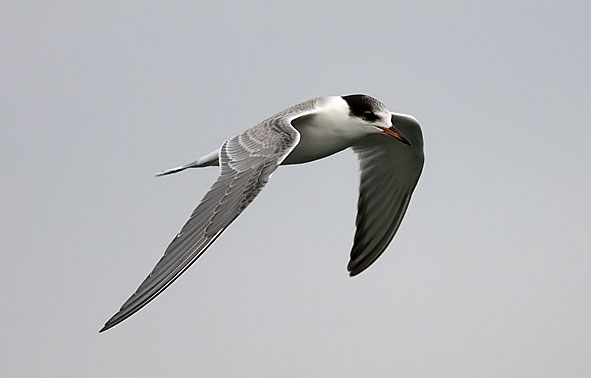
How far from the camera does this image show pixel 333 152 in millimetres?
12258

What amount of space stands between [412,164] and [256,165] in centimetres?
400

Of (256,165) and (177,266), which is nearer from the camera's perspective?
(177,266)

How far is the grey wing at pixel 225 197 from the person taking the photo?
29.5ft

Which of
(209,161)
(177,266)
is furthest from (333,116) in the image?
(177,266)

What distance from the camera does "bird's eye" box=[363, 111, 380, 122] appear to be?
11.9 meters

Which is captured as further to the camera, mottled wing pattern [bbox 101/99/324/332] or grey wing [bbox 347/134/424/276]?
grey wing [bbox 347/134/424/276]

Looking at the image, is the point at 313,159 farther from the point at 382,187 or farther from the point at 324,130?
the point at 382,187

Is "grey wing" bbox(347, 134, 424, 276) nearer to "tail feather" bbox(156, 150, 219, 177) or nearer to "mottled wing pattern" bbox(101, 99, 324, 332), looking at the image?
"tail feather" bbox(156, 150, 219, 177)

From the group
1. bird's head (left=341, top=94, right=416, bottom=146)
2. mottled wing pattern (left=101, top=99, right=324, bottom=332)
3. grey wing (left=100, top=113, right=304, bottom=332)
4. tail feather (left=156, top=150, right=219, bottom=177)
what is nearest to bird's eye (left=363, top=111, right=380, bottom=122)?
bird's head (left=341, top=94, right=416, bottom=146)

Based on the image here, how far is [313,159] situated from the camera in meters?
12.2

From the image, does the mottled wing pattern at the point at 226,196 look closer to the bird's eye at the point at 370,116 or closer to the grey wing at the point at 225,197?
the grey wing at the point at 225,197

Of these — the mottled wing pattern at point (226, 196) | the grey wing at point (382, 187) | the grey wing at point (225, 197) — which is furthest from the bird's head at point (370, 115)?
the grey wing at point (382, 187)

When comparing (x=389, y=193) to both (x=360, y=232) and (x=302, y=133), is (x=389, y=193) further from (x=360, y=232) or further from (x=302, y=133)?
(x=302, y=133)

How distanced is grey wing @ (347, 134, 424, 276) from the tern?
12 mm
